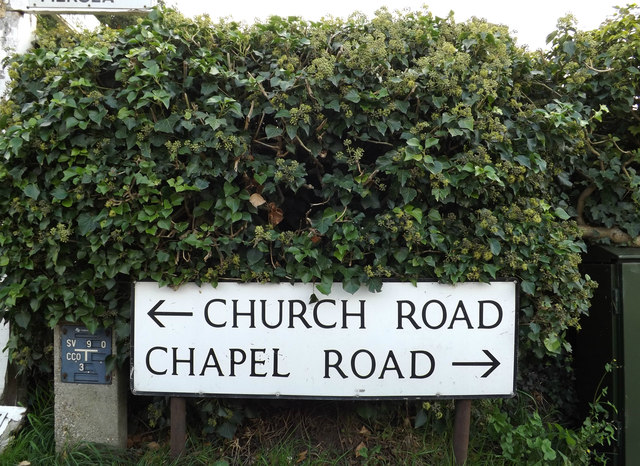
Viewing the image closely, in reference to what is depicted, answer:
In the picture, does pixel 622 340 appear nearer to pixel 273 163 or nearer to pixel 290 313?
pixel 290 313

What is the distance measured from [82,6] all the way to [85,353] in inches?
82.0

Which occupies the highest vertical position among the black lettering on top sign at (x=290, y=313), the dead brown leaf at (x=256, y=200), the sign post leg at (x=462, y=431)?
the dead brown leaf at (x=256, y=200)

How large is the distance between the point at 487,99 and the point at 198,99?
1.52 m

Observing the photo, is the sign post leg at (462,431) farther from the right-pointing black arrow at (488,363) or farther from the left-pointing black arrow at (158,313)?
the left-pointing black arrow at (158,313)

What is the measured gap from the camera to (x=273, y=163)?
2535 mm

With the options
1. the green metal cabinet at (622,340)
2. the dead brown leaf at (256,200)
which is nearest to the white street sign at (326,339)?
the dead brown leaf at (256,200)

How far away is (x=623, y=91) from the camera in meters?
2.96

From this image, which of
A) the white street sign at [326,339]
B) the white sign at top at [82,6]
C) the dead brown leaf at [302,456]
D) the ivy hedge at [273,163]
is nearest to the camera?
the ivy hedge at [273,163]

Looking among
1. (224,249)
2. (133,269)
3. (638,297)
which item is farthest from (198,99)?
(638,297)

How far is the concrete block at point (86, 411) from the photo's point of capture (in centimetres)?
281

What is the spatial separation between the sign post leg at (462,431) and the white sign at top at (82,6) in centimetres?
293

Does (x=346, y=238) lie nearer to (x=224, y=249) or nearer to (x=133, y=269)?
(x=224, y=249)

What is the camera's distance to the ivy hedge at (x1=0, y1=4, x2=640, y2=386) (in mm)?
2453

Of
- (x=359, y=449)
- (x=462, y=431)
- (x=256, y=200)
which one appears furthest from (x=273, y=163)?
(x=462, y=431)
